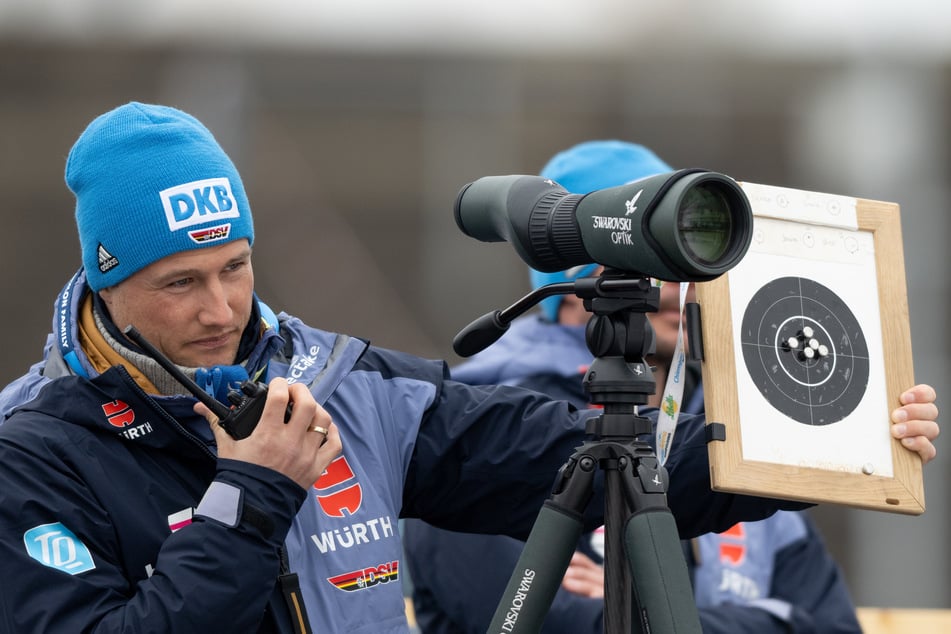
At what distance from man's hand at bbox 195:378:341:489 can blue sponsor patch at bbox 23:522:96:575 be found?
0.22 metres

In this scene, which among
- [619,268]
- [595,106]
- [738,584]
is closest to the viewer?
[619,268]

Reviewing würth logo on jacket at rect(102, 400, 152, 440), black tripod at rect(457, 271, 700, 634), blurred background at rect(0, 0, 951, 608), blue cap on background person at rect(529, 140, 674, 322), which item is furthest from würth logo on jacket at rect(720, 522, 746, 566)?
blurred background at rect(0, 0, 951, 608)

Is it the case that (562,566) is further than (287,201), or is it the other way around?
(287,201)

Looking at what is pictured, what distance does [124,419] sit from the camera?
2105 mm

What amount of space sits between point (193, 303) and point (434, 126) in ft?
16.5

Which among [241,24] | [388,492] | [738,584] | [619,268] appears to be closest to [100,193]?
[388,492]

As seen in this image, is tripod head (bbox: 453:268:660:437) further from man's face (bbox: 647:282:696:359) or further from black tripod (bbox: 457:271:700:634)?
man's face (bbox: 647:282:696:359)

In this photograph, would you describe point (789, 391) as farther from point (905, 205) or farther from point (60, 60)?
point (60, 60)

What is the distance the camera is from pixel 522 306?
78.4 inches

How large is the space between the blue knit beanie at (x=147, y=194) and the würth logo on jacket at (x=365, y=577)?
520mm

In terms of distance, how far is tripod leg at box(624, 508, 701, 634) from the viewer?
70.6 inches

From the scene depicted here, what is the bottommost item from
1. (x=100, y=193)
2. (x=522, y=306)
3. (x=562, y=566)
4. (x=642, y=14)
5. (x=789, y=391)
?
(x=562, y=566)

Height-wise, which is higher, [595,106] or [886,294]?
[595,106]

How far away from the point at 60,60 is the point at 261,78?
Answer: 1.30 metres
